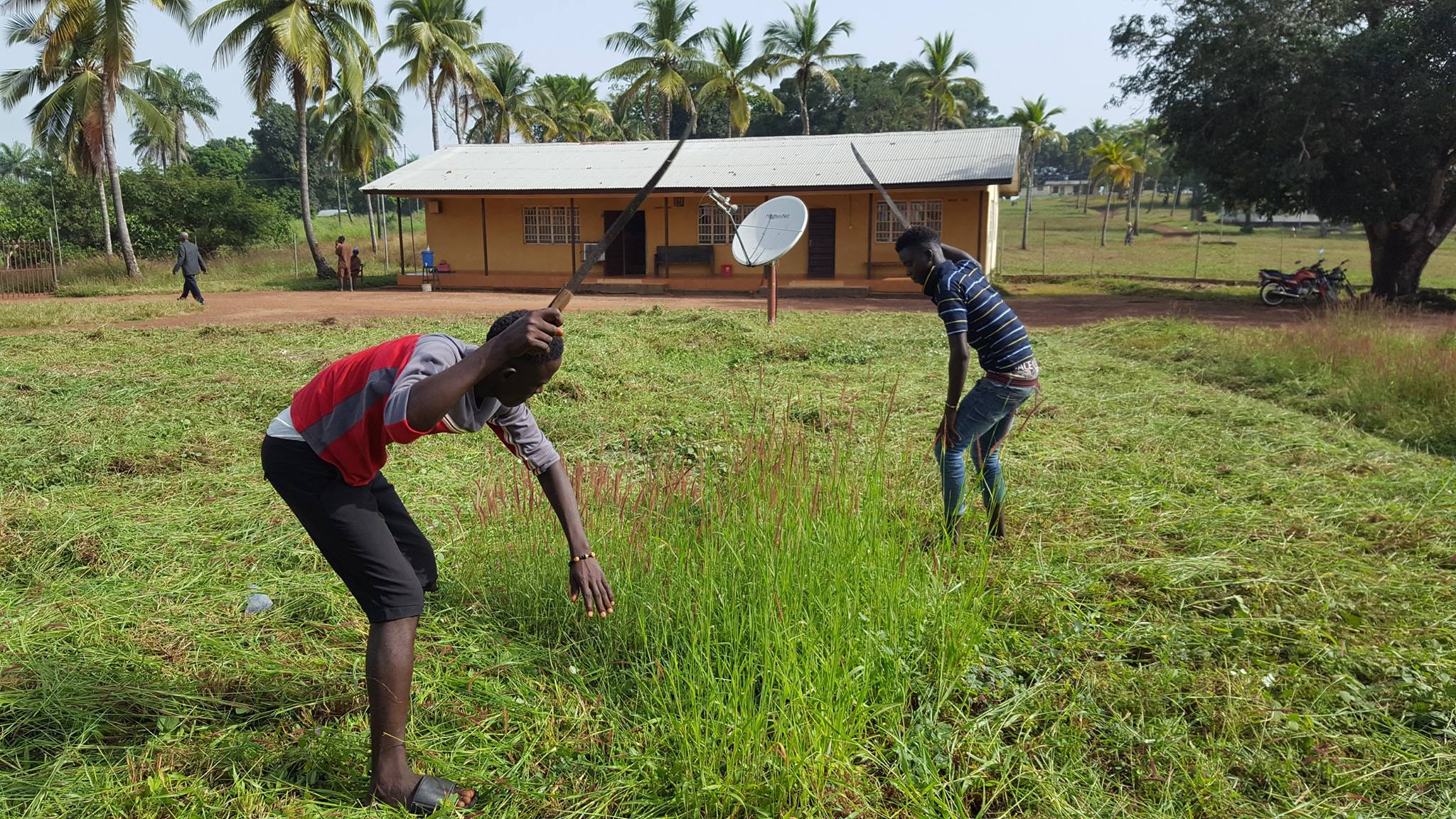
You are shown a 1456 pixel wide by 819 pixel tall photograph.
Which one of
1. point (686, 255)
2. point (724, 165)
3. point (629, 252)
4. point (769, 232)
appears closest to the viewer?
point (769, 232)

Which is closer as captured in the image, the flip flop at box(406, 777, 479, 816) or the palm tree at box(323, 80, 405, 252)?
the flip flop at box(406, 777, 479, 816)

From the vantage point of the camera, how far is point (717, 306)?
17.3m

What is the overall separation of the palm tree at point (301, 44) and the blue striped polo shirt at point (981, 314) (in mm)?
21746

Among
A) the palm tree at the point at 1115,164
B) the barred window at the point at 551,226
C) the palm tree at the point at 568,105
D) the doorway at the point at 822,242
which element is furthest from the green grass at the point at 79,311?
the palm tree at the point at 1115,164

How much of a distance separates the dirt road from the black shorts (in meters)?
11.8

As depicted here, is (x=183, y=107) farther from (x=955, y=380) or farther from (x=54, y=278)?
(x=955, y=380)

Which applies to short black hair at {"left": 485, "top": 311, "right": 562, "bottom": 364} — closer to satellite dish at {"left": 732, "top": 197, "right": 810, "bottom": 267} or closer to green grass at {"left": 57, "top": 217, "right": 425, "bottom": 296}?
satellite dish at {"left": 732, "top": 197, "right": 810, "bottom": 267}

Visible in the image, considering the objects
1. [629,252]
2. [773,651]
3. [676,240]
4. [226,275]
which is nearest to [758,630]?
[773,651]

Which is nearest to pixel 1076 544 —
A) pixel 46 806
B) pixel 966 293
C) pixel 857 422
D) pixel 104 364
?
pixel 966 293

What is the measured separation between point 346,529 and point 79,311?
51.5 ft

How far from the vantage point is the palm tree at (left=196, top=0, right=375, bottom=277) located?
70.6ft

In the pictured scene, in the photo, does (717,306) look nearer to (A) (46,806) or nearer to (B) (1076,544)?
(B) (1076,544)

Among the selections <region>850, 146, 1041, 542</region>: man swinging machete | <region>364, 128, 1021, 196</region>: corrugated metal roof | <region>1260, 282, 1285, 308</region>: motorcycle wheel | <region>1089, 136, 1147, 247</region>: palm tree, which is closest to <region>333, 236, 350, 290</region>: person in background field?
<region>364, 128, 1021, 196</region>: corrugated metal roof

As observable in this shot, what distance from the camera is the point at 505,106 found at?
35.9 m
